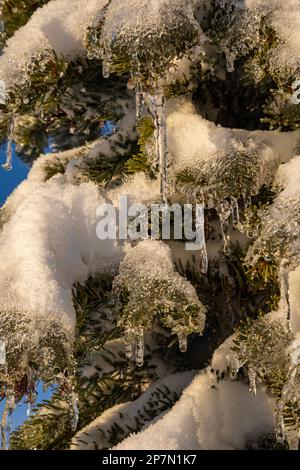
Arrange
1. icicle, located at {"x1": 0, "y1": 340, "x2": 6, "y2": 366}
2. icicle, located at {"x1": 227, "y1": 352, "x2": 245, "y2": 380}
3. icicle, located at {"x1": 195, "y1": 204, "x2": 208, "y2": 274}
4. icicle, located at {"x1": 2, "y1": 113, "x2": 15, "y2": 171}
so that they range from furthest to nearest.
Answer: icicle, located at {"x1": 2, "y1": 113, "x2": 15, "y2": 171} → icicle, located at {"x1": 195, "y1": 204, "x2": 208, "y2": 274} → icicle, located at {"x1": 227, "y1": 352, "x2": 245, "y2": 380} → icicle, located at {"x1": 0, "y1": 340, "x2": 6, "y2": 366}

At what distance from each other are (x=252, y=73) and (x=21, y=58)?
586 millimetres

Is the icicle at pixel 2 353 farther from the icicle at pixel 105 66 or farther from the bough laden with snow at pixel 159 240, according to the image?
the icicle at pixel 105 66

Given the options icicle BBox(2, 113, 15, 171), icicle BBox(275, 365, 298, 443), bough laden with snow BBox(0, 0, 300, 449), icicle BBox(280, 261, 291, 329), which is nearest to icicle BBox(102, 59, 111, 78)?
bough laden with snow BBox(0, 0, 300, 449)

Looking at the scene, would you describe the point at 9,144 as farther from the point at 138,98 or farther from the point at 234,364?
the point at 234,364

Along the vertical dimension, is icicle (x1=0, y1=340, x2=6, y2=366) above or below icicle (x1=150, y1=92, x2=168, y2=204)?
below

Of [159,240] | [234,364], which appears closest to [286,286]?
[234,364]

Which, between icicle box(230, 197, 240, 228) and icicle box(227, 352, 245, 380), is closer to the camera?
icicle box(227, 352, 245, 380)

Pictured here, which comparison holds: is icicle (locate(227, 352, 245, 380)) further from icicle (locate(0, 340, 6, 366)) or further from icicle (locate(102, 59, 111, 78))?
icicle (locate(102, 59, 111, 78))

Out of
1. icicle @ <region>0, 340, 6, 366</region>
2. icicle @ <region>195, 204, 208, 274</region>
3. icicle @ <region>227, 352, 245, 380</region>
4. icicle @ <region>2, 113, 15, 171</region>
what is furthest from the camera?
icicle @ <region>2, 113, 15, 171</region>

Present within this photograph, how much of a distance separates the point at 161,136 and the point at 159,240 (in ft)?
0.98

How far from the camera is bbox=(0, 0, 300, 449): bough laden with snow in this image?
131 cm

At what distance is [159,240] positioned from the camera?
1608mm

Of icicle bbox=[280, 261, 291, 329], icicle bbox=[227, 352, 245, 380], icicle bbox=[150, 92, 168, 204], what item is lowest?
icicle bbox=[227, 352, 245, 380]

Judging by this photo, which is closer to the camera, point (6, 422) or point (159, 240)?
point (6, 422)
